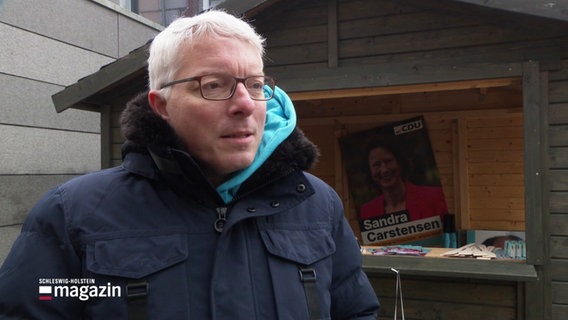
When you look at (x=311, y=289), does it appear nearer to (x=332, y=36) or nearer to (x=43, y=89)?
(x=332, y=36)

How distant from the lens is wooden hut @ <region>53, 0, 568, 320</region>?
4.04 m

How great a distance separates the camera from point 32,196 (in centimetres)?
730

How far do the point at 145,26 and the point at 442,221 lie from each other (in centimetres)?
670

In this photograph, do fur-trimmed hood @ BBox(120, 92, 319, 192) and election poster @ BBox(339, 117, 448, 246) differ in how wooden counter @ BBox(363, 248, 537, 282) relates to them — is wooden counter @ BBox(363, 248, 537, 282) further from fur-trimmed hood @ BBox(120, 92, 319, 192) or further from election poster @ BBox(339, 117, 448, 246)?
fur-trimmed hood @ BBox(120, 92, 319, 192)

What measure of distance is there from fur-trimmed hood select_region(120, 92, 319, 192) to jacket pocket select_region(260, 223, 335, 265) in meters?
0.16

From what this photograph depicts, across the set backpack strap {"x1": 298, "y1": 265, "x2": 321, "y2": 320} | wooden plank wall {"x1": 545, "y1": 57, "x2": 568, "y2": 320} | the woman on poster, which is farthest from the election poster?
backpack strap {"x1": 298, "y1": 265, "x2": 321, "y2": 320}

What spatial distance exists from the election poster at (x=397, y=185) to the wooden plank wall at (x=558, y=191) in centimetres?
262

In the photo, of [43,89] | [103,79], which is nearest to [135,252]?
[103,79]

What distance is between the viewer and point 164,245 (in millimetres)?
1246

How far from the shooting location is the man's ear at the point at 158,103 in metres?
1.37

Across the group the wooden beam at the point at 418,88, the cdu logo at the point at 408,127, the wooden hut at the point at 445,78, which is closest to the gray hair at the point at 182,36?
the wooden hut at the point at 445,78

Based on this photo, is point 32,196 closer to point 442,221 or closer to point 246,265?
point 442,221

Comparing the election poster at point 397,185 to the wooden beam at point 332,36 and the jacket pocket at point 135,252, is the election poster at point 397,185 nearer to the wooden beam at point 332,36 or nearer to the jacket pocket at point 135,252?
the wooden beam at point 332,36

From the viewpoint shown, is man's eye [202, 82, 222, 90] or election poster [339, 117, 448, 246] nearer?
man's eye [202, 82, 222, 90]
